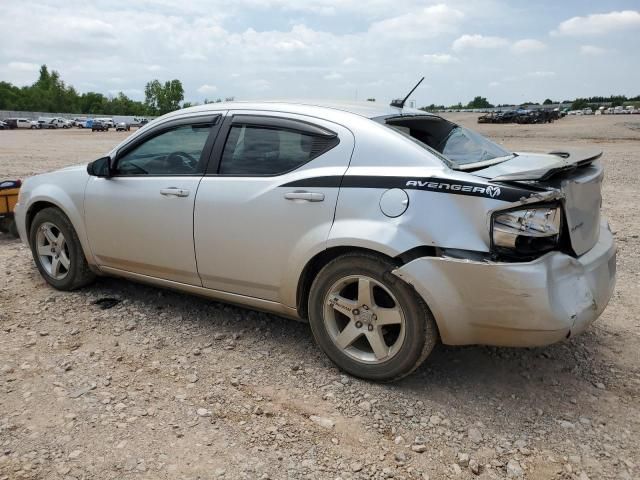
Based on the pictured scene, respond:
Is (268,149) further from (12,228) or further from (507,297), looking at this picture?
(12,228)

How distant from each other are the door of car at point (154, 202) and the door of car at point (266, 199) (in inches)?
5.5

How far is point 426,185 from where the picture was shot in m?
2.95

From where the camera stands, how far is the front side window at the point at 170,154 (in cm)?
396

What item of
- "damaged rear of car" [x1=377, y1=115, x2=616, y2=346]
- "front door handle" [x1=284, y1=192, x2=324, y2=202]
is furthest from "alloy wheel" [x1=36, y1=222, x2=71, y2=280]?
"damaged rear of car" [x1=377, y1=115, x2=616, y2=346]

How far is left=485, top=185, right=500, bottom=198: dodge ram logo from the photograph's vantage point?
279 cm

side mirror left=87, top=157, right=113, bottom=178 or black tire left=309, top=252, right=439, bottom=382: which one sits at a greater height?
side mirror left=87, top=157, right=113, bottom=178

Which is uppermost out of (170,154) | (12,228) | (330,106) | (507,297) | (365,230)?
(330,106)

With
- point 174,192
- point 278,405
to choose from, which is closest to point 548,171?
point 278,405

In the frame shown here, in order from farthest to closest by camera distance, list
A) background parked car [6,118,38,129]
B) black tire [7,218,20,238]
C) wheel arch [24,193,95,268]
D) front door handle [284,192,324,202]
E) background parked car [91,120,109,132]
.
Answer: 1. background parked car [6,118,38,129]
2. background parked car [91,120,109,132]
3. black tire [7,218,20,238]
4. wheel arch [24,193,95,268]
5. front door handle [284,192,324,202]

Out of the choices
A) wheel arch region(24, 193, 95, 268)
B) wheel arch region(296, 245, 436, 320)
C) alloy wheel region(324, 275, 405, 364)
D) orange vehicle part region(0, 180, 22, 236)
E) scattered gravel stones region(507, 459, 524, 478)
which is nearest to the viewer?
scattered gravel stones region(507, 459, 524, 478)

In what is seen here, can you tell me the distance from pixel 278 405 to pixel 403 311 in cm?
89

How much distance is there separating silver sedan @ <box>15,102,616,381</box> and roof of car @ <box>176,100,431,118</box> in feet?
0.08

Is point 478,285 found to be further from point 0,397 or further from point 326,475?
point 0,397

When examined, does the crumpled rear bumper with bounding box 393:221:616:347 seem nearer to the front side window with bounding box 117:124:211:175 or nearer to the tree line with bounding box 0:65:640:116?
the front side window with bounding box 117:124:211:175
